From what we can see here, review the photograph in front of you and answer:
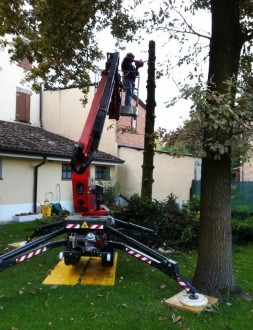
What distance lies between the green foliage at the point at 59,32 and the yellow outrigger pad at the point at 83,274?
5535mm

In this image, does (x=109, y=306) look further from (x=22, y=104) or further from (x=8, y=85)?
(x=22, y=104)

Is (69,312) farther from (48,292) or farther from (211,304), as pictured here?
(211,304)

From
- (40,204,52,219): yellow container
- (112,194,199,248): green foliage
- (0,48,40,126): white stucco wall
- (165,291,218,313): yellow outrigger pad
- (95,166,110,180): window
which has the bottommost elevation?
(40,204,52,219): yellow container

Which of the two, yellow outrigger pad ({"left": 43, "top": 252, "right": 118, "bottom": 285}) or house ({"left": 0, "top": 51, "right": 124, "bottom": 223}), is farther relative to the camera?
house ({"left": 0, "top": 51, "right": 124, "bottom": 223})

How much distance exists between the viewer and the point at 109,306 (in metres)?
5.38

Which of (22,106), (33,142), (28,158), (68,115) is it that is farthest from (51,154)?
(68,115)

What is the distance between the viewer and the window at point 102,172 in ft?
68.4

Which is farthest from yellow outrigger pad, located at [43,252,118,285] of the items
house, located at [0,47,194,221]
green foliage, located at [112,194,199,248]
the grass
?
house, located at [0,47,194,221]

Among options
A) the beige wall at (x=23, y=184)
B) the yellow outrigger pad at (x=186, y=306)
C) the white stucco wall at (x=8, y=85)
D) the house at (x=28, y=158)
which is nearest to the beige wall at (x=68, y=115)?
the house at (x=28, y=158)

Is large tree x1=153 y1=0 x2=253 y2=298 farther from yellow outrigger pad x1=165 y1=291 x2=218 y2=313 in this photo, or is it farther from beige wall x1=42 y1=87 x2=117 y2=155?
beige wall x1=42 y1=87 x2=117 y2=155

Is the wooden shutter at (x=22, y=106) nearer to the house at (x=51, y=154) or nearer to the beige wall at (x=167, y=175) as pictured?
the house at (x=51, y=154)

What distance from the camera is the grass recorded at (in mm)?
4777

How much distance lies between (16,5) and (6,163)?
7.65 meters

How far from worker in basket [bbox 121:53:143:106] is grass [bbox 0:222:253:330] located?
14.7ft
